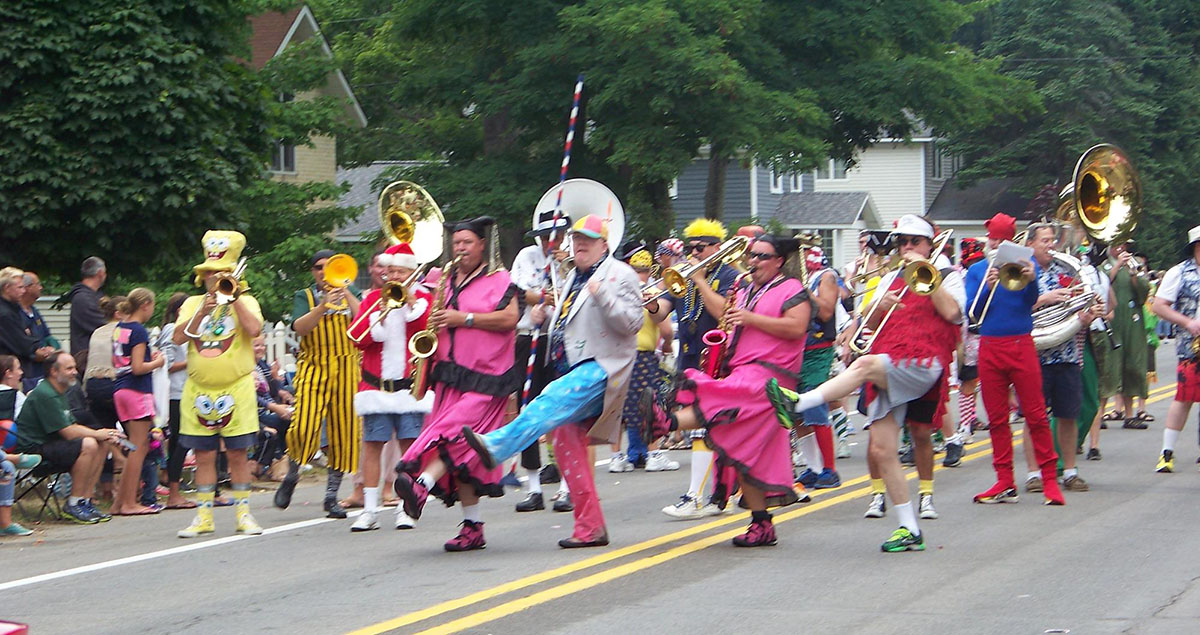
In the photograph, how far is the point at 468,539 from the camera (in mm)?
9766

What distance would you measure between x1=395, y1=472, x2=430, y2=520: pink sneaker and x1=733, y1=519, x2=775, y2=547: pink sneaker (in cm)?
189

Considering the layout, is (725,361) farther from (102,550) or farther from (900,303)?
(102,550)

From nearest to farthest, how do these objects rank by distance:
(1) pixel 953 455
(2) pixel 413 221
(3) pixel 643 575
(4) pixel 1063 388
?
(3) pixel 643 575
(4) pixel 1063 388
(2) pixel 413 221
(1) pixel 953 455

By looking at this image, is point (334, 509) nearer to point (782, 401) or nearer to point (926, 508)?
point (782, 401)

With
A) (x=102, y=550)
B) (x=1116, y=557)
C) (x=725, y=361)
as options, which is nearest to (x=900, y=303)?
(x=725, y=361)

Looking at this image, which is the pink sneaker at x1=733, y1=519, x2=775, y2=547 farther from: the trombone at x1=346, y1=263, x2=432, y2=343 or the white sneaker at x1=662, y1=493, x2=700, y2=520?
the trombone at x1=346, y1=263, x2=432, y2=343

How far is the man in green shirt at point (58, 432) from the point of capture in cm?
1198

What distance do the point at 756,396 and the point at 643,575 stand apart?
1303 millimetres

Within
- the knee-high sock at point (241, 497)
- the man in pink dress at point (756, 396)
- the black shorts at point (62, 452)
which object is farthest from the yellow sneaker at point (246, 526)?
the man in pink dress at point (756, 396)

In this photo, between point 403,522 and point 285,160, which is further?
point 285,160

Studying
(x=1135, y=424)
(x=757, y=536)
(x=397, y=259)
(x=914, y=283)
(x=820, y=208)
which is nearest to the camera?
(x=914, y=283)

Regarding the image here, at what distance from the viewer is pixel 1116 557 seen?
9312 millimetres

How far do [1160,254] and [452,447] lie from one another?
4624cm

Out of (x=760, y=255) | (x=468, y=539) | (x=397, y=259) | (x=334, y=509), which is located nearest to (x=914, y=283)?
(x=760, y=255)
